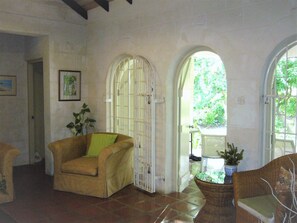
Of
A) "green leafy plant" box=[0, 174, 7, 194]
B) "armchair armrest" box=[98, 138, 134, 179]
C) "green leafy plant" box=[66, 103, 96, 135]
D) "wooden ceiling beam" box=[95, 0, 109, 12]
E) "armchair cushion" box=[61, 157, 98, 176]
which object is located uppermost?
"wooden ceiling beam" box=[95, 0, 109, 12]

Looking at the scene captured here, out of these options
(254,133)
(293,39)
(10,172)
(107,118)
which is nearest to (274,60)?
(293,39)

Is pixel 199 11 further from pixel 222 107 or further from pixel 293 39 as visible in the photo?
pixel 222 107

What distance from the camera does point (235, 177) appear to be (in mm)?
2930

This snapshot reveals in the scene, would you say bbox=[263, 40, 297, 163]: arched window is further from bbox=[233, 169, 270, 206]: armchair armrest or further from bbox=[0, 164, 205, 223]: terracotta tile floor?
bbox=[0, 164, 205, 223]: terracotta tile floor

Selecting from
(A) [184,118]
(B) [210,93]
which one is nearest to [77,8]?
(A) [184,118]

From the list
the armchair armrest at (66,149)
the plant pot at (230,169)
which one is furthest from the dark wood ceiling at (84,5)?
the plant pot at (230,169)

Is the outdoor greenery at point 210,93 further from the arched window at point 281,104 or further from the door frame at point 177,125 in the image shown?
the arched window at point 281,104

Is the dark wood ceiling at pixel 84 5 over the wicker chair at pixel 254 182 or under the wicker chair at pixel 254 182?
over

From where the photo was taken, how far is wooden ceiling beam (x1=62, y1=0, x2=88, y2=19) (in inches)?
218

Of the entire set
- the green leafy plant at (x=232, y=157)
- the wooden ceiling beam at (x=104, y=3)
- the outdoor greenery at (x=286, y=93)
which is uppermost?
the wooden ceiling beam at (x=104, y=3)

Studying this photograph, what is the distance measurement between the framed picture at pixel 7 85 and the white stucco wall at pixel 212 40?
2.06m

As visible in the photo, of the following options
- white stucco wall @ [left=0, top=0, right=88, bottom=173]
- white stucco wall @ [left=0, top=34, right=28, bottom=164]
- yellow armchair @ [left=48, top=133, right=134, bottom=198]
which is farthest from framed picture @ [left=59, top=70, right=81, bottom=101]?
white stucco wall @ [left=0, top=34, right=28, bottom=164]

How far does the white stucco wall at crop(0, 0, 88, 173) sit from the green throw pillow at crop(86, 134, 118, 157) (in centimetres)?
94

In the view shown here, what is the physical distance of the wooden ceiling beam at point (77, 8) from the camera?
18.2 feet
